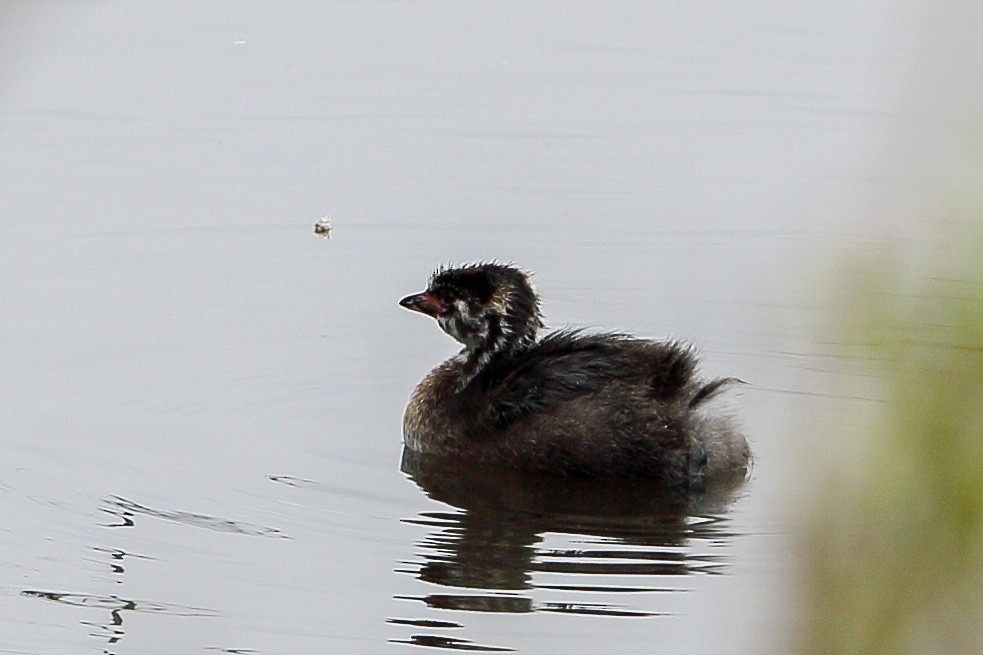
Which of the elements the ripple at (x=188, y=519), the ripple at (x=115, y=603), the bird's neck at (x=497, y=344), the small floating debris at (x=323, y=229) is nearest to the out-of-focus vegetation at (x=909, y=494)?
the ripple at (x=115, y=603)

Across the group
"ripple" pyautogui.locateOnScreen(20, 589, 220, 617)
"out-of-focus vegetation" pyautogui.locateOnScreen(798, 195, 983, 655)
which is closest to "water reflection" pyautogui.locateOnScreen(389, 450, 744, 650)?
"ripple" pyautogui.locateOnScreen(20, 589, 220, 617)

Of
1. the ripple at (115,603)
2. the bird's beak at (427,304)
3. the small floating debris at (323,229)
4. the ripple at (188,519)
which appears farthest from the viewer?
the small floating debris at (323,229)

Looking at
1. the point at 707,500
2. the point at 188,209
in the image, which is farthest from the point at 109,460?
the point at 188,209

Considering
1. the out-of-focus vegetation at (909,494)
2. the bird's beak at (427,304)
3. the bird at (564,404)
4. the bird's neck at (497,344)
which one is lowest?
the out-of-focus vegetation at (909,494)

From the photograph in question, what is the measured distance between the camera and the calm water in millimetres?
6750

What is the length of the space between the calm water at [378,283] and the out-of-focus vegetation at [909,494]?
149 millimetres

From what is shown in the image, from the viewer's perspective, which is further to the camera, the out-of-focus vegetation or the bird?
the bird

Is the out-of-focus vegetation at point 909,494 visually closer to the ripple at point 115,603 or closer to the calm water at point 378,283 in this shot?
the calm water at point 378,283

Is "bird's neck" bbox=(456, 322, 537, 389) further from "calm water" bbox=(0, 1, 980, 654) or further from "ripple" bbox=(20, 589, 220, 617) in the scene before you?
"ripple" bbox=(20, 589, 220, 617)

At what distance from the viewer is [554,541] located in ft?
25.1

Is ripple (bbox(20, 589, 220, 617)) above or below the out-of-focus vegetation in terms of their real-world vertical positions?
below

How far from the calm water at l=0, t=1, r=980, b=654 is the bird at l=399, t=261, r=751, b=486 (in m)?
0.18

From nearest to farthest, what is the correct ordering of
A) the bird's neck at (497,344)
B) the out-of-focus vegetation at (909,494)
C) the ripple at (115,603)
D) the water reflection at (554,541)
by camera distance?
1. the out-of-focus vegetation at (909,494)
2. the ripple at (115,603)
3. the water reflection at (554,541)
4. the bird's neck at (497,344)

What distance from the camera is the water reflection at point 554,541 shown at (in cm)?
692
